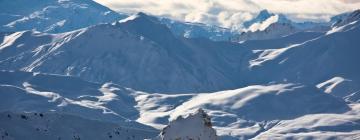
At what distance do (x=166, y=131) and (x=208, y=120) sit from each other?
599 cm

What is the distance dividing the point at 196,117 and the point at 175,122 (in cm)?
364

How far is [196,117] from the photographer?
121500 mm

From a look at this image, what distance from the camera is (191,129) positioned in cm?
11881

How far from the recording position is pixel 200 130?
4633 inches

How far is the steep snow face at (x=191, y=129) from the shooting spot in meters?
116

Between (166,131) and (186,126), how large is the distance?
4.09 metres

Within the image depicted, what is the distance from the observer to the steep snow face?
115938mm

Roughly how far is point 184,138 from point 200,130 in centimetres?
391

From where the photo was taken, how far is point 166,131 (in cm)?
11706

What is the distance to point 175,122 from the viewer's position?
119438mm

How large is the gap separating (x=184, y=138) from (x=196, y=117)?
7543mm

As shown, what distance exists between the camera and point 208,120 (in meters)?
118

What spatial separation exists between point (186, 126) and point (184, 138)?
5645 millimetres

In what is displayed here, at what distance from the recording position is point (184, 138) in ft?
376
